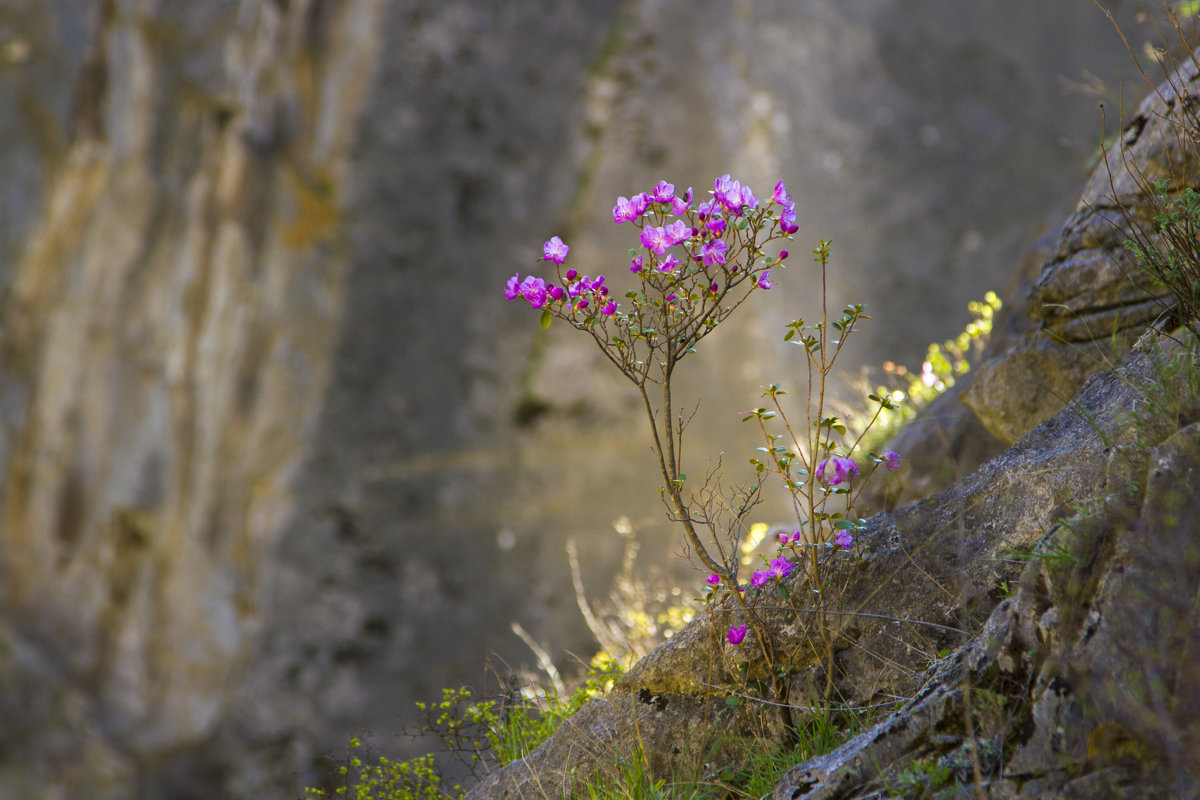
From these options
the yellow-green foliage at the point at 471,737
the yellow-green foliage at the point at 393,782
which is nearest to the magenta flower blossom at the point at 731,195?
the yellow-green foliage at the point at 471,737

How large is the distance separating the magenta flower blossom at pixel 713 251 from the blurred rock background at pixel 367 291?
4741 millimetres

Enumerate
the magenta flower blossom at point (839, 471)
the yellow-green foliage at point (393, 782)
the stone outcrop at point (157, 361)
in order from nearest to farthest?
1. the magenta flower blossom at point (839, 471)
2. the yellow-green foliage at point (393, 782)
3. the stone outcrop at point (157, 361)

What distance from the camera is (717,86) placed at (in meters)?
6.96

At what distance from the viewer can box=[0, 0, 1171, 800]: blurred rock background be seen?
21.2 feet

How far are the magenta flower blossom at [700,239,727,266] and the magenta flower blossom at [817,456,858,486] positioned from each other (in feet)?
1.77

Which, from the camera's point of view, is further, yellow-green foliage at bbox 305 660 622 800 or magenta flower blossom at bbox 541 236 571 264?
yellow-green foliage at bbox 305 660 622 800

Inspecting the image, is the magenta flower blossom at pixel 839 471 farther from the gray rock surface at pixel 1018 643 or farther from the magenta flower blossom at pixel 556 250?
the magenta flower blossom at pixel 556 250

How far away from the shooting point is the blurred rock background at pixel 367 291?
6.45m

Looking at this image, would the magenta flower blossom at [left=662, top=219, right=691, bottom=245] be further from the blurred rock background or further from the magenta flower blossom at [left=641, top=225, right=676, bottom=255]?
the blurred rock background

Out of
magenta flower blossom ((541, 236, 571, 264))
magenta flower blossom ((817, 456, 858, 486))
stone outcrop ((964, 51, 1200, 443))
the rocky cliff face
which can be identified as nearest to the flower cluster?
magenta flower blossom ((541, 236, 571, 264))

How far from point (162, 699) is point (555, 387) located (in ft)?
13.0

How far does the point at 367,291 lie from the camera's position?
6.50 meters

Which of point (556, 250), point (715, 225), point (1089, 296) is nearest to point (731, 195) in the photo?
point (715, 225)

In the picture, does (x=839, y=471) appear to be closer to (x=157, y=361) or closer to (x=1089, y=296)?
(x=1089, y=296)
